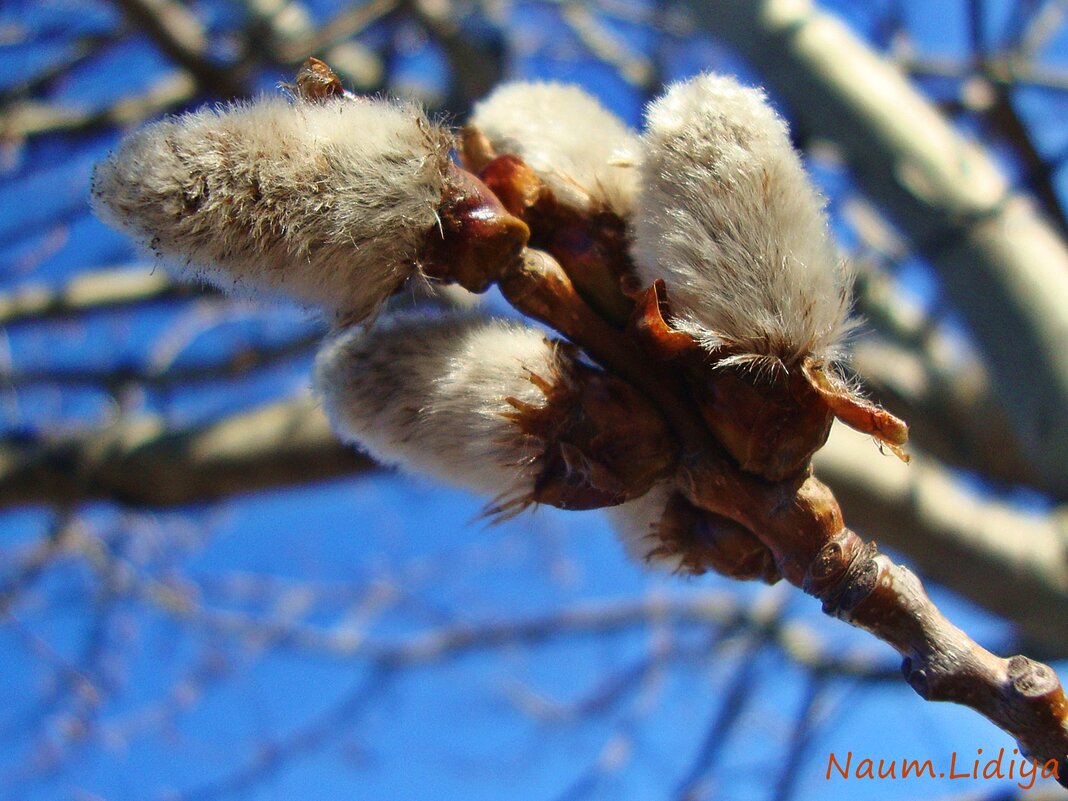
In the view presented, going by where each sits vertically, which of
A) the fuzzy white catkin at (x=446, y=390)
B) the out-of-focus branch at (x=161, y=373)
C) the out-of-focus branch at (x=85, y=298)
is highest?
the fuzzy white catkin at (x=446, y=390)

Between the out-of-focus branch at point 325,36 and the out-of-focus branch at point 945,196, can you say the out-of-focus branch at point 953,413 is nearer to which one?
the out-of-focus branch at point 945,196

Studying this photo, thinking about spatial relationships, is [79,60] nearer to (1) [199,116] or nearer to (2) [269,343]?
(2) [269,343]

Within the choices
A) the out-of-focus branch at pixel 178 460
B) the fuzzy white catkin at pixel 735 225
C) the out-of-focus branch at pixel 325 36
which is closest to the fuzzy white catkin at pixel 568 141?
the fuzzy white catkin at pixel 735 225

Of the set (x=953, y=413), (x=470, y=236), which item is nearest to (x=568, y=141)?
(x=470, y=236)

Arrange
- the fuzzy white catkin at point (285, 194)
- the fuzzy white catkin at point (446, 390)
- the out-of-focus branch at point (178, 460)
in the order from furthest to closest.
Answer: the out-of-focus branch at point (178, 460) → the fuzzy white catkin at point (446, 390) → the fuzzy white catkin at point (285, 194)

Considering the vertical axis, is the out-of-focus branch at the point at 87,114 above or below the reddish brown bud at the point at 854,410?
below

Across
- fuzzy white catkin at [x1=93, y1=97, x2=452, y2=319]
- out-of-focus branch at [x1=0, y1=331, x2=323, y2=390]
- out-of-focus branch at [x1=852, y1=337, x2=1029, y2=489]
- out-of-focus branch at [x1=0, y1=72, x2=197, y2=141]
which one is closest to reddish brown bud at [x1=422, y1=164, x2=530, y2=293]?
fuzzy white catkin at [x1=93, y1=97, x2=452, y2=319]

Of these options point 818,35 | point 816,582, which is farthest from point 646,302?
point 818,35

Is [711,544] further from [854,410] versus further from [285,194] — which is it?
[285,194]
